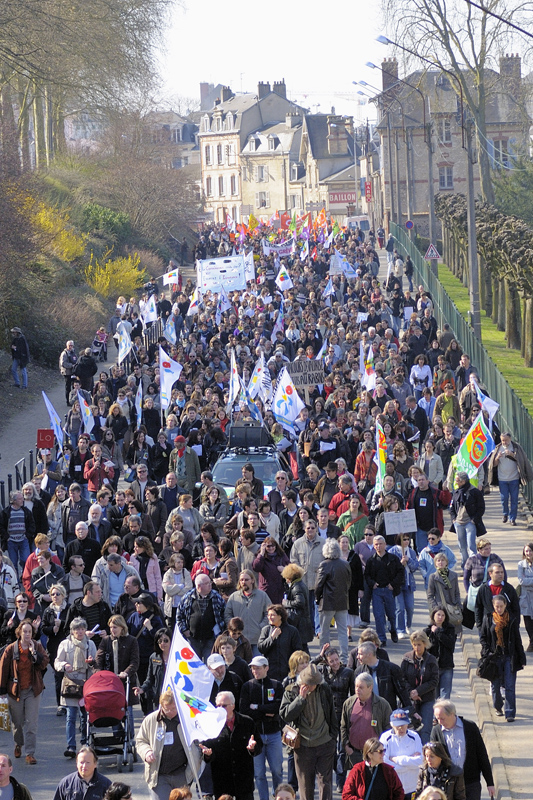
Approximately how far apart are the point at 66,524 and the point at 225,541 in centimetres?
339

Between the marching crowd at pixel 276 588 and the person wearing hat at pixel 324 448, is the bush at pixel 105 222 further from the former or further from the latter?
the person wearing hat at pixel 324 448

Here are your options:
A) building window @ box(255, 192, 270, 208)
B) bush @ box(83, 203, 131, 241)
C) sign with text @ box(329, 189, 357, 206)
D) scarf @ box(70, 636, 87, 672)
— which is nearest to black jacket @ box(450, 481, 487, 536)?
scarf @ box(70, 636, 87, 672)

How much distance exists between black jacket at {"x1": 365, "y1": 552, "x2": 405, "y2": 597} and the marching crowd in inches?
0.9

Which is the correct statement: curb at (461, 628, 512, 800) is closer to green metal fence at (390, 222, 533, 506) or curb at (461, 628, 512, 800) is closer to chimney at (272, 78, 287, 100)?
green metal fence at (390, 222, 533, 506)

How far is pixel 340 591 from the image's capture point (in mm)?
13469

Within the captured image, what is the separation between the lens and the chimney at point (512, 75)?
5325cm

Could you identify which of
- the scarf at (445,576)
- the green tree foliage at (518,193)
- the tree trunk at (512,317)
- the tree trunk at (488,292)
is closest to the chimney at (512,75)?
the green tree foliage at (518,193)

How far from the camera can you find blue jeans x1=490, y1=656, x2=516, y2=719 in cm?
1196

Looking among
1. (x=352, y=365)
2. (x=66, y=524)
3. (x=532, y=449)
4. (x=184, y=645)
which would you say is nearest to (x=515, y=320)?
(x=352, y=365)

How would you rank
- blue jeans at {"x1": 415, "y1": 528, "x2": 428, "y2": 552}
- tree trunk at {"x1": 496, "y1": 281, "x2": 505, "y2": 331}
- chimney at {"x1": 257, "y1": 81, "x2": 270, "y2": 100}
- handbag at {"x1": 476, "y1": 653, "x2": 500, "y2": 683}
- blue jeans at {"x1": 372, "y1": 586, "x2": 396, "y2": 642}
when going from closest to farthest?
handbag at {"x1": 476, "y1": 653, "x2": 500, "y2": 683}, blue jeans at {"x1": 372, "y1": 586, "x2": 396, "y2": 642}, blue jeans at {"x1": 415, "y1": 528, "x2": 428, "y2": 552}, tree trunk at {"x1": 496, "y1": 281, "x2": 505, "y2": 331}, chimney at {"x1": 257, "y1": 81, "x2": 270, "y2": 100}

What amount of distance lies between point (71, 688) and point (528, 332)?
1032 inches

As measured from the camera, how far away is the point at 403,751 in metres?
9.22

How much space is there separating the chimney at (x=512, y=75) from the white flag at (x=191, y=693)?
46.4 metres

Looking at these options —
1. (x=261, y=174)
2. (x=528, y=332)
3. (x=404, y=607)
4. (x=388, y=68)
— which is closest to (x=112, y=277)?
(x=528, y=332)
